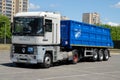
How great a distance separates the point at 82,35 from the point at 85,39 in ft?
2.36

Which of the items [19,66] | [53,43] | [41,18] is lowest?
[19,66]

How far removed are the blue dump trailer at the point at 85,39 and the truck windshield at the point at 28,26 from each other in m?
3.88

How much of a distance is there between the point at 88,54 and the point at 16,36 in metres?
8.92

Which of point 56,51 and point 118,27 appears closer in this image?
point 56,51

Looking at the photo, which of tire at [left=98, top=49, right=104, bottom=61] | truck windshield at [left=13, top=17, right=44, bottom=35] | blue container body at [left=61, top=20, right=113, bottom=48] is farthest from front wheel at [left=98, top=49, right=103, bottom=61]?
truck windshield at [left=13, top=17, right=44, bottom=35]

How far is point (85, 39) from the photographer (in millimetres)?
27953

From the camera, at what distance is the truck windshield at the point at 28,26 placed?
21.3 m

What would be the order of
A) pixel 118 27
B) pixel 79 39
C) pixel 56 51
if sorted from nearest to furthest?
1. pixel 56 51
2. pixel 79 39
3. pixel 118 27

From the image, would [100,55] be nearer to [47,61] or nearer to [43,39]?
[47,61]

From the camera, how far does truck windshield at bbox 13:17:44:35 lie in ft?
69.8

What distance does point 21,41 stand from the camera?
71.0ft

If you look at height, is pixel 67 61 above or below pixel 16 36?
below

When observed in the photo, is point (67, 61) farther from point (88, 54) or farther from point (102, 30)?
point (102, 30)

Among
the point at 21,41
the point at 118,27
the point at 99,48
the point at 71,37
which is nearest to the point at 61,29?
the point at 71,37
